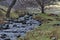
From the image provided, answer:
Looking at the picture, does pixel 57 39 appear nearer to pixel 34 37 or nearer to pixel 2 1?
pixel 34 37

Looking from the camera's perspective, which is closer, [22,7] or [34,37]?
[34,37]

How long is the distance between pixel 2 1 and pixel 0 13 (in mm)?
15653

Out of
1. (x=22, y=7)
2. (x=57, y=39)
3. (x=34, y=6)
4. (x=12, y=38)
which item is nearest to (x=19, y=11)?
(x=22, y=7)

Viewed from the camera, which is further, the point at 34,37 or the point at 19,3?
the point at 19,3

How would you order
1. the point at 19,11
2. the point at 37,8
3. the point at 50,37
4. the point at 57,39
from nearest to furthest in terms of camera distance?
the point at 57,39
the point at 50,37
the point at 19,11
the point at 37,8

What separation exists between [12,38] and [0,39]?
1.09m

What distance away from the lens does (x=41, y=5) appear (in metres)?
45.2

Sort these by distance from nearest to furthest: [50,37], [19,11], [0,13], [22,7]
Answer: [50,37]
[0,13]
[19,11]
[22,7]

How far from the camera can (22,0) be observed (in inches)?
1954

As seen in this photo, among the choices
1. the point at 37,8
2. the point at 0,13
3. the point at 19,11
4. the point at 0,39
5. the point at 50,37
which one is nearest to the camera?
the point at 50,37

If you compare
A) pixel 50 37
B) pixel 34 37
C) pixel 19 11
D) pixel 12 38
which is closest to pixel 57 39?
pixel 50 37

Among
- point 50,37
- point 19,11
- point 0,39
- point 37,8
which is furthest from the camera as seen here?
point 37,8

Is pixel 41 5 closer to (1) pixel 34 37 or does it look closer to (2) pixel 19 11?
(2) pixel 19 11

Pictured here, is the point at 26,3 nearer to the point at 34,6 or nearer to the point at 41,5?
the point at 34,6
